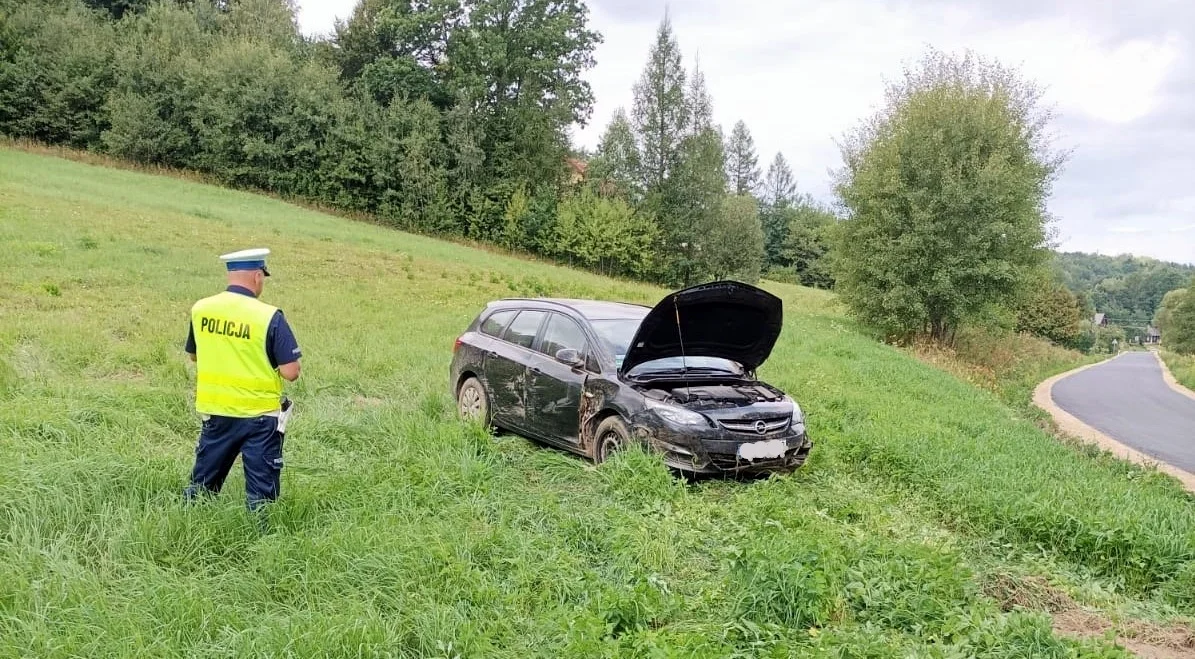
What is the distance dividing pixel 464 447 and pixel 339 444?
4.01 feet

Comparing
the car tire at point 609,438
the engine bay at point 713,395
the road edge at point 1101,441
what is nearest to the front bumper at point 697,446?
the car tire at point 609,438

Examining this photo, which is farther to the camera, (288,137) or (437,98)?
(437,98)

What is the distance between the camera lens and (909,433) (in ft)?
25.2

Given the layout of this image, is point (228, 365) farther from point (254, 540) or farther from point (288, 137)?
point (288, 137)

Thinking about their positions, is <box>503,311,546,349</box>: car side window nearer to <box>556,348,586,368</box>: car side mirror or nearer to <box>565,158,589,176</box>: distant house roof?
<box>556,348,586,368</box>: car side mirror

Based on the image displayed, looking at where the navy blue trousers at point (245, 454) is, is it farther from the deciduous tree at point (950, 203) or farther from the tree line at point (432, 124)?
the tree line at point (432, 124)

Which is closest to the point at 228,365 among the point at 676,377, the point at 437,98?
the point at 676,377

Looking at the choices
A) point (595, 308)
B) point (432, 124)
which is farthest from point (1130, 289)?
point (595, 308)

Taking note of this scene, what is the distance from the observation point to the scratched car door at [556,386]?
6352mm

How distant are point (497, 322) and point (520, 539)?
3.76 m

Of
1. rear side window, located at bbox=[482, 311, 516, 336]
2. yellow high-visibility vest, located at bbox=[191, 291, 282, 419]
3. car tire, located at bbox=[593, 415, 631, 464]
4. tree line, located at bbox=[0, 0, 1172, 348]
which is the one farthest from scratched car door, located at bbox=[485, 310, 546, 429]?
tree line, located at bbox=[0, 0, 1172, 348]

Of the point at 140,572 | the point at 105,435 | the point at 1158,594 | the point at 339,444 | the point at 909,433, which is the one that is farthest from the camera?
the point at 909,433

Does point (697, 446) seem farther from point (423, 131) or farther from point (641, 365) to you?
point (423, 131)

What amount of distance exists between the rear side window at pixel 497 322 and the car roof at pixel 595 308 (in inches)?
4.5
